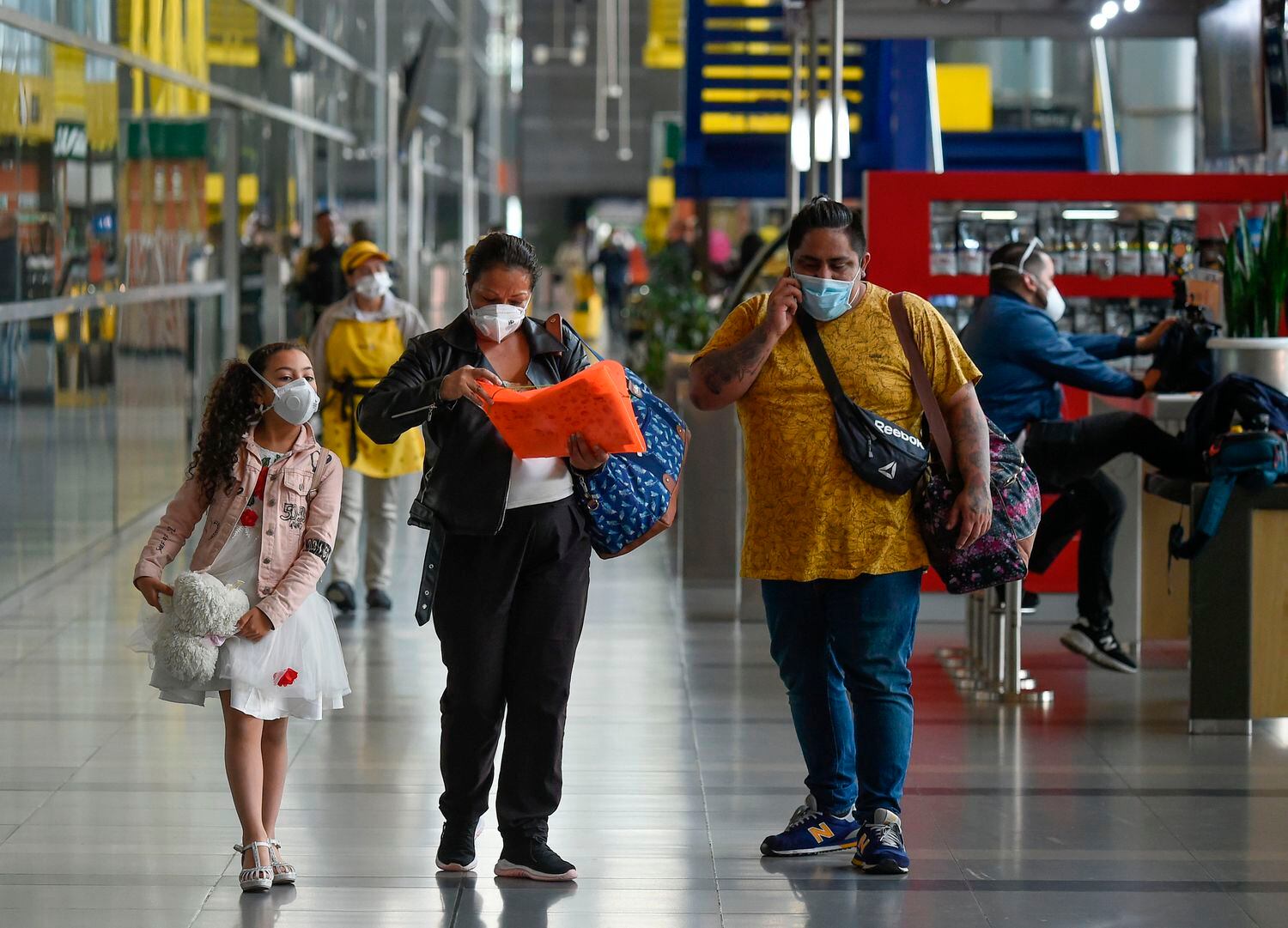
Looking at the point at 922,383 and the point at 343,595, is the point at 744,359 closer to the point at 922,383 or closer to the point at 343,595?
the point at 922,383

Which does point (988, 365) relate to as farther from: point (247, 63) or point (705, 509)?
point (247, 63)

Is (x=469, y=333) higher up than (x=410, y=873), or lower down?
higher up

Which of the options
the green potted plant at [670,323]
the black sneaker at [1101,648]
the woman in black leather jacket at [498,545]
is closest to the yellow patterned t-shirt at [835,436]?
the woman in black leather jacket at [498,545]

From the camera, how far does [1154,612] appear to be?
25.5 feet

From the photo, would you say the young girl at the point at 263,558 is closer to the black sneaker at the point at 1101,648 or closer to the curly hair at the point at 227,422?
the curly hair at the point at 227,422

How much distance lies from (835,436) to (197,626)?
156cm

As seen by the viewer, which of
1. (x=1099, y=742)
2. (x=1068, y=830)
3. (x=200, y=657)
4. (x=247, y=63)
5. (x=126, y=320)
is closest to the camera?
(x=200, y=657)

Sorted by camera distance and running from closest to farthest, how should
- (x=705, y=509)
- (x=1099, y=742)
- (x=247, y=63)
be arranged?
1. (x=1099, y=742)
2. (x=705, y=509)
3. (x=247, y=63)

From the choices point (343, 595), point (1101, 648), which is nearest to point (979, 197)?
point (1101, 648)

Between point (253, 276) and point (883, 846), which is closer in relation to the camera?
point (883, 846)

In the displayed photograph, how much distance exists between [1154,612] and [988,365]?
1.80 meters

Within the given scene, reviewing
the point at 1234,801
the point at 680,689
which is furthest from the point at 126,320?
the point at 1234,801

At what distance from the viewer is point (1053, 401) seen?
664 cm

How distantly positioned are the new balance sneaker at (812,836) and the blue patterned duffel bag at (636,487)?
0.89 metres
